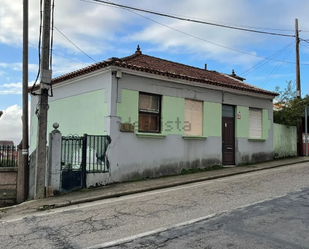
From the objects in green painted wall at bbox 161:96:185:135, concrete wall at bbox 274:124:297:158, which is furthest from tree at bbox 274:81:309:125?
green painted wall at bbox 161:96:185:135

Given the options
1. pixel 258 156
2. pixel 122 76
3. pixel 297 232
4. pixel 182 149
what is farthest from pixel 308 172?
pixel 122 76

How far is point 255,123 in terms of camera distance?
14.7m

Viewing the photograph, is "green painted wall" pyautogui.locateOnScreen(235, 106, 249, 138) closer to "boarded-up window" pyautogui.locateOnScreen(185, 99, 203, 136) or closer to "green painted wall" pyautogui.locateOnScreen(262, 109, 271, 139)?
"green painted wall" pyautogui.locateOnScreen(262, 109, 271, 139)

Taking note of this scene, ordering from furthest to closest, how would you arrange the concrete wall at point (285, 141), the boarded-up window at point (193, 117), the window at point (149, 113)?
1. the concrete wall at point (285, 141)
2. the boarded-up window at point (193, 117)
3. the window at point (149, 113)

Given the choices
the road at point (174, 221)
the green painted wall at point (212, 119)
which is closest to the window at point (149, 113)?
the green painted wall at point (212, 119)

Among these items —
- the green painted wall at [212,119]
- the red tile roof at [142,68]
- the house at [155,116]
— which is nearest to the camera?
the red tile roof at [142,68]

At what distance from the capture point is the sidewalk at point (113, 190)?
7.45m

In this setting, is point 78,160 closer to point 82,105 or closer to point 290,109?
point 82,105

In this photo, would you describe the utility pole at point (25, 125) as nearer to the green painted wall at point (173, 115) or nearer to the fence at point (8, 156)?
the fence at point (8, 156)

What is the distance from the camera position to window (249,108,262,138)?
47.5ft

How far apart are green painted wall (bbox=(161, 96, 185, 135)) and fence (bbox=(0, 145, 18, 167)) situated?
5.09 meters

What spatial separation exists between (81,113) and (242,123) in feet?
24.2

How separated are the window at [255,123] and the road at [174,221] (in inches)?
237

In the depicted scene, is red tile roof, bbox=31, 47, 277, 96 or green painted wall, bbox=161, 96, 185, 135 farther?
green painted wall, bbox=161, 96, 185, 135
